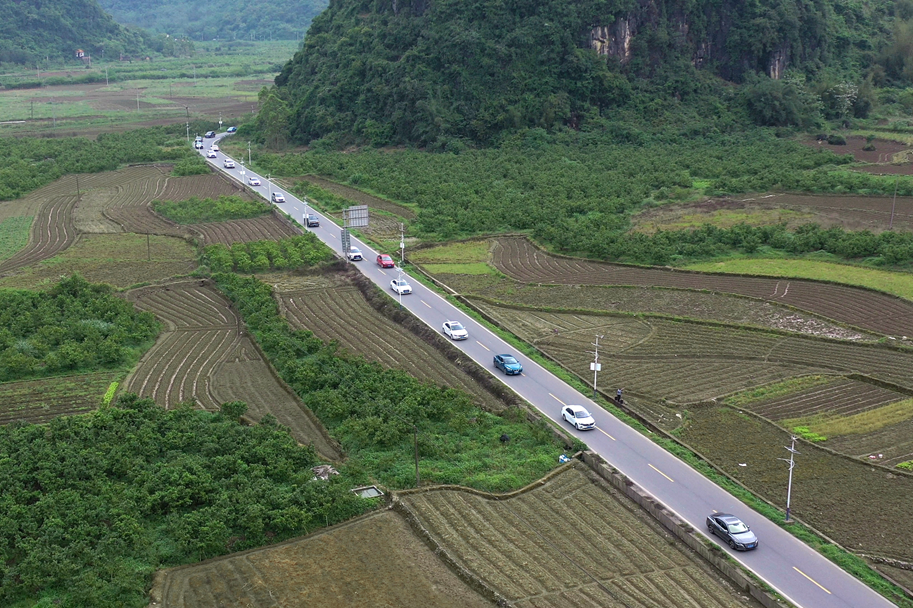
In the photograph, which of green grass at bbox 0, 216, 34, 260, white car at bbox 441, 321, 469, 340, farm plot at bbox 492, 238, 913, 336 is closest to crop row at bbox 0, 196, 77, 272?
green grass at bbox 0, 216, 34, 260

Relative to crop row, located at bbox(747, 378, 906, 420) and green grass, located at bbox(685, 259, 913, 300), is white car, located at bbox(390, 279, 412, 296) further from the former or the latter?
crop row, located at bbox(747, 378, 906, 420)

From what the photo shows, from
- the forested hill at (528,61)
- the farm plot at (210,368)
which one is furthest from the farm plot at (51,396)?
the forested hill at (528,61)

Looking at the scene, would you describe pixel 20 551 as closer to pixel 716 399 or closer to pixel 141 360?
pixel 141 360

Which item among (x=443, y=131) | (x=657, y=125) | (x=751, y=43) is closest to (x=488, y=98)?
(x=443, y=131)

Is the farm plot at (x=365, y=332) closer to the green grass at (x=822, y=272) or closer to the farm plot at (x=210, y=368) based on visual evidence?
the farm plot at (x=210, y=368)

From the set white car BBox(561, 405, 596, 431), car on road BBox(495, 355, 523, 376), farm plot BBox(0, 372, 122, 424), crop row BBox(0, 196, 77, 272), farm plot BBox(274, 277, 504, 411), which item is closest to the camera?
white car BBox(561, 405, 596, 431)
